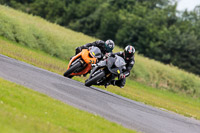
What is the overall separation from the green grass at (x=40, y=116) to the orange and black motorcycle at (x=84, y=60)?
Answer: 439 centimetres

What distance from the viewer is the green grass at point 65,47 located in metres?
29.2

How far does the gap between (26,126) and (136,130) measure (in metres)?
3.14

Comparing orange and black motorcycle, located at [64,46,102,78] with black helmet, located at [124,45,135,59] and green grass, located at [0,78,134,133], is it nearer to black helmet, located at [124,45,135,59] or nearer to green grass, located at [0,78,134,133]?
black helmet, located at [124,45,135,59]

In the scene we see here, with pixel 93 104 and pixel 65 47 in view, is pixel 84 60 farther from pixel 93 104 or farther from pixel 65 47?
pixel 65 47

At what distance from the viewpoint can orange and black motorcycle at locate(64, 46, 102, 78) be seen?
1425 cm

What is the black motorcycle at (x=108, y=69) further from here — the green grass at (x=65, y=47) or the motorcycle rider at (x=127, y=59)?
the green grass at (x=65, y=47)

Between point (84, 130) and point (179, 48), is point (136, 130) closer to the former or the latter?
point (84, 130)

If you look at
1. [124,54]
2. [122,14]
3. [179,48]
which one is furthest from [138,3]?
[124,54]

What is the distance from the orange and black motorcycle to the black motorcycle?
0.73 m

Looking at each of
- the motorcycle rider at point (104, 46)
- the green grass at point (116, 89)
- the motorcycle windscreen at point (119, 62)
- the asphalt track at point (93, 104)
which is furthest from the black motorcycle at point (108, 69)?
the green grass at point (116, 89)

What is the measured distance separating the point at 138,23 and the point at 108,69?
181 ft

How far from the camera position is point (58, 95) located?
1062 centimetres

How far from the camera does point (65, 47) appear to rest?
31109 millimetres

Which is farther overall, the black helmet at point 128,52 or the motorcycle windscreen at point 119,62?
the black helmet at point 128,52
